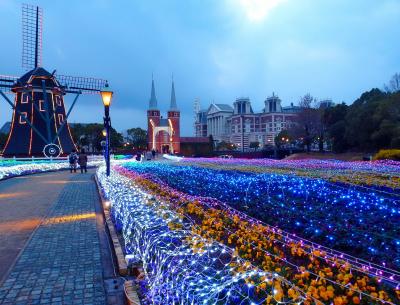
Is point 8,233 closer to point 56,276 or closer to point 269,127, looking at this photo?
point 56,276

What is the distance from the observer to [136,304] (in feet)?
14.5

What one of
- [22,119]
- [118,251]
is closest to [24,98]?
[22,119]

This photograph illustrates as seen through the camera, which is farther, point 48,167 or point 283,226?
point 48,167

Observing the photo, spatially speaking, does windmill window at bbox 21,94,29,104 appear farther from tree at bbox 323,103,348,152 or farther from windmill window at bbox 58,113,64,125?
tree at bbox 323,103,348,152

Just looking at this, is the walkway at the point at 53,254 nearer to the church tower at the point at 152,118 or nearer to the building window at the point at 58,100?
the building window at the point at 58,100

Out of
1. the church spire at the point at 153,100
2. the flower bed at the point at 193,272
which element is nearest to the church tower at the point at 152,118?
the church spire at the point at 153,100

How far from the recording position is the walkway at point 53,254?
5.41 meters

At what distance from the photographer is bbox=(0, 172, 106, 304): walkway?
17.8ft

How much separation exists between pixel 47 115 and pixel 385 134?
37.9 meters

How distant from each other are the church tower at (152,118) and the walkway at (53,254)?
86.6 m

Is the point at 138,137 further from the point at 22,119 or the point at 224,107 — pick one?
the point at 224,107

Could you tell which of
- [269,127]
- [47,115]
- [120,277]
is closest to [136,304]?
[120,277]

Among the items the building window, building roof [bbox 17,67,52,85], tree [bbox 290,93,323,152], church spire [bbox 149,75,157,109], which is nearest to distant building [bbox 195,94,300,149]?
church spire [bbox 149,75,157,109]

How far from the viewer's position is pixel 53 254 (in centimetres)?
730
